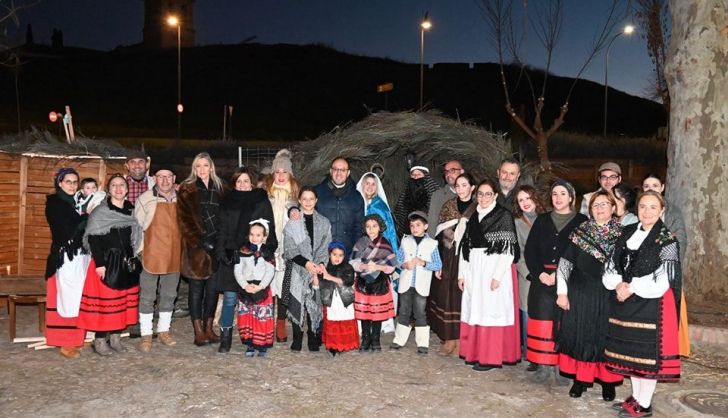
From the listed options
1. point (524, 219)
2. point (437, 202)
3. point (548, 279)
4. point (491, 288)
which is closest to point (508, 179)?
point (524, 219)

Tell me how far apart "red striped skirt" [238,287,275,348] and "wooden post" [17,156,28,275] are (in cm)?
337

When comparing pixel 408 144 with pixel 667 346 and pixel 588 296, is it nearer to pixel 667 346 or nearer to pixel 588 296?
pixel 588 296

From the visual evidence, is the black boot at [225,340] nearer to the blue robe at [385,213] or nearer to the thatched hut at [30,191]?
the blue robe at [385,213]

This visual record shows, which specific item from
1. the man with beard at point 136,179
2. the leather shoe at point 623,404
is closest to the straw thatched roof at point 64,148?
the man with beard at point 136,179

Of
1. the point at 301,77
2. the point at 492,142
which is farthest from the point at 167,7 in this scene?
the point at 492,142

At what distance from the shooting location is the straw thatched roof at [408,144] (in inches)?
301

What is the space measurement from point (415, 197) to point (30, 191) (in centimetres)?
442

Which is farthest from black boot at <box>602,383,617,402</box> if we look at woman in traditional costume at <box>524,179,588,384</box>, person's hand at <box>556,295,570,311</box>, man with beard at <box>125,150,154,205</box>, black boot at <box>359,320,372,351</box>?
man with beard at <box>125,150,154,205</box>

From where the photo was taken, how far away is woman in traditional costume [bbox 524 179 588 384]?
5.24 m

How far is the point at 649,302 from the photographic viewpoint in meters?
4.55

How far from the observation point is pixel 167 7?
248 feet

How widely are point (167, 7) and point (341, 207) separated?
248 ft

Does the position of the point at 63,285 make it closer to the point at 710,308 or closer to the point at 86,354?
the point at 86,354

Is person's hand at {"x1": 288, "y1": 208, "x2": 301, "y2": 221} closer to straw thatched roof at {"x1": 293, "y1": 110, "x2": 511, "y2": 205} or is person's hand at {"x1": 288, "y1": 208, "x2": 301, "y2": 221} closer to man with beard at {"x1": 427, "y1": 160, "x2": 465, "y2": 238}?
man with beard at {"x1": 427, "y1": 160, "x2": 465, "y2": 238}
